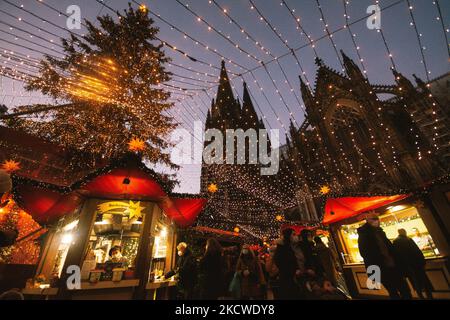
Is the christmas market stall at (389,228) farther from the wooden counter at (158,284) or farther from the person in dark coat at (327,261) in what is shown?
the wooden counter at (158,284)

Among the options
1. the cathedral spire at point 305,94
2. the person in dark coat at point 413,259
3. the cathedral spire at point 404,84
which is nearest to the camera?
the person in dark coat at point 413,259

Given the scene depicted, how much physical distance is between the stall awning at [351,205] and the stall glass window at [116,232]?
6406 millimetres

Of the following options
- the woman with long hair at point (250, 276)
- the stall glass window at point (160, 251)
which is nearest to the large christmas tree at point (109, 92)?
the stall glass window at point (160, 251)

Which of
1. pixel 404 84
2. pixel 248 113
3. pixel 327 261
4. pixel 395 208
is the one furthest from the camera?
pixel 248 113

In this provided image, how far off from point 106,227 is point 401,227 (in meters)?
9.28

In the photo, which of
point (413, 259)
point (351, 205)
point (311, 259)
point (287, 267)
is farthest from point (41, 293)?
point (351, 205)

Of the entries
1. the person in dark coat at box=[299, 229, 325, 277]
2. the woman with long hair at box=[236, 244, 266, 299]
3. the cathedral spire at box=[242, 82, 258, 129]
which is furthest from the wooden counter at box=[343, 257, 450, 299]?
the cathedral spire at box=[242, 82, 258, 129]

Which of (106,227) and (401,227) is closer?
(106,227)

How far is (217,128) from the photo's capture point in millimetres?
42844

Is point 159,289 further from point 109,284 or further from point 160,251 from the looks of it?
point 109,284

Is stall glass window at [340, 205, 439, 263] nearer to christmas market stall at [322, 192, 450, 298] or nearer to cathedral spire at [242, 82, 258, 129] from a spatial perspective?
christmas market stall at [322, 192, 450, 298]

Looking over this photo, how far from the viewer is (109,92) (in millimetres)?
7621

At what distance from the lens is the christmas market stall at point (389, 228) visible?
5371 mm
